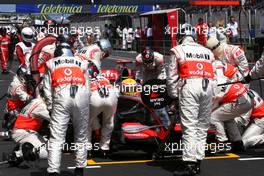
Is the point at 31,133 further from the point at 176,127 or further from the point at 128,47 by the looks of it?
the point at 128,47

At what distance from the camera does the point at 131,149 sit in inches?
340

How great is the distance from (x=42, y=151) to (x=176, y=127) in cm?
190

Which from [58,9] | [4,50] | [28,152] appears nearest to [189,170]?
[28,152]

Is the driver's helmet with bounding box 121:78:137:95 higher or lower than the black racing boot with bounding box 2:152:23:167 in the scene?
higher

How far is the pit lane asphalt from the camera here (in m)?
7.49

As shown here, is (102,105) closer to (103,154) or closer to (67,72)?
(103,154)

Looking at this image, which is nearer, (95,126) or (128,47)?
(95,126)

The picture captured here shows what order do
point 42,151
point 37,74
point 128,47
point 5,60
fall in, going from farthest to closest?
1. point 128,47
2. point 5,60
3. point 37,74
4. point 42,151

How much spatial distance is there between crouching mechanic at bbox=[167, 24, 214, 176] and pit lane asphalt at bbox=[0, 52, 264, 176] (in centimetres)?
39

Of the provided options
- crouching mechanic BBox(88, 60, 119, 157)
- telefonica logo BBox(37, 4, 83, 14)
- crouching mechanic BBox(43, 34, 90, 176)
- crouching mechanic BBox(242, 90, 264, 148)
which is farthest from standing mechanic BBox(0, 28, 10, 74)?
crouching mechanic BBox(43, 34, 90, 176)

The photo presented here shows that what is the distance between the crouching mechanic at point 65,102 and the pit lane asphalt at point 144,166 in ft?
2.71

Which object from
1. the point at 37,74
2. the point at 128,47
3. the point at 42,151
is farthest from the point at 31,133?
the point at 128,47

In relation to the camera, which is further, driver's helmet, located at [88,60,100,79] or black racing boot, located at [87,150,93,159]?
black racing boot, located at [87,150,93,159]

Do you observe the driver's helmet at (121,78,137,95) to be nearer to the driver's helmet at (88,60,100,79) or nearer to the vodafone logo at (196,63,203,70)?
the driver's helmet at (88,60,100,79)
